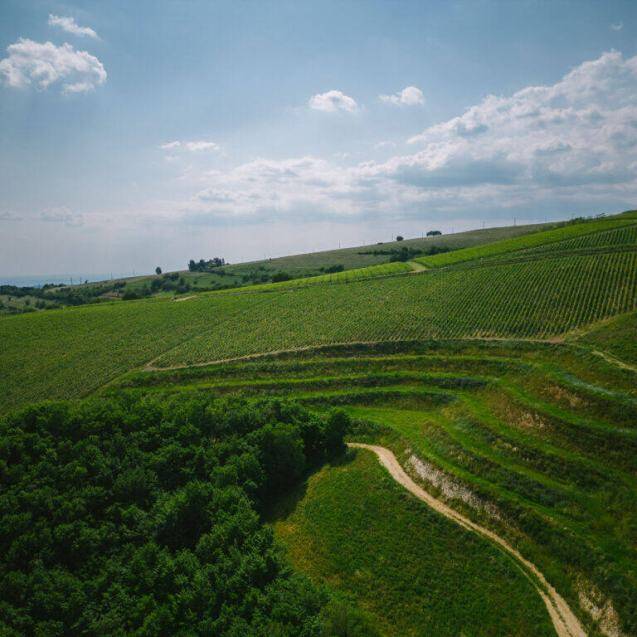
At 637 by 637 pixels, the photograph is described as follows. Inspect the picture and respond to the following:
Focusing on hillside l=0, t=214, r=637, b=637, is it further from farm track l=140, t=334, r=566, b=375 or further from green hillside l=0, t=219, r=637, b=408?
green hillside l=0, t=219, r=637, b=408

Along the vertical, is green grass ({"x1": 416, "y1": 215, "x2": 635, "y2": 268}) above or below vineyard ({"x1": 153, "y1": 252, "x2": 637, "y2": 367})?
above

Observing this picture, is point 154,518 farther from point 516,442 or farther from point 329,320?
point 329,320

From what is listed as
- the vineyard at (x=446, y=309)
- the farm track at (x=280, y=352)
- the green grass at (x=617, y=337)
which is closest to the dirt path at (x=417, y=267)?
the vineyard at (x=446, y=309)

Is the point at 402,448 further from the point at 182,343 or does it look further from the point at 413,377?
the point at 182,343

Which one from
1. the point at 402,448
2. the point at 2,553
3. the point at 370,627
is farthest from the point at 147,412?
the point at 370,627

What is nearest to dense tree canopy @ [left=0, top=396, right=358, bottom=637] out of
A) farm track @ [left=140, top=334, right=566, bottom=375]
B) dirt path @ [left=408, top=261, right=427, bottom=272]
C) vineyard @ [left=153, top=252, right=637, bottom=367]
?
farm track @ [left=140, top=334, right=566, bottom=375]

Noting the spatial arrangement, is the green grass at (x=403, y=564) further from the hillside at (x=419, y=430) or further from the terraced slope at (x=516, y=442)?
the terraced slope at (x=516, y=442)
